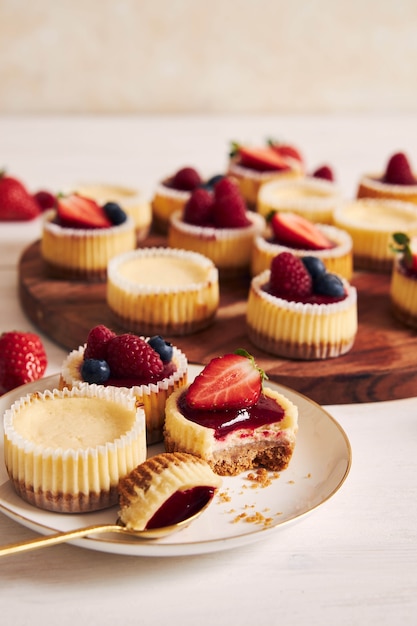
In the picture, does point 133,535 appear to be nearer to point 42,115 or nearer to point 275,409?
point 275,409

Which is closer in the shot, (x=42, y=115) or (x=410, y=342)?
(x=410, y=342)

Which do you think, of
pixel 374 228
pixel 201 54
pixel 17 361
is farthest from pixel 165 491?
pixel 201 54

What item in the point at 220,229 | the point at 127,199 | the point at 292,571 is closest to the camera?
the point at 292,571

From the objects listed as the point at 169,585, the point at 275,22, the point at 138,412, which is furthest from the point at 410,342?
the point at 275,22

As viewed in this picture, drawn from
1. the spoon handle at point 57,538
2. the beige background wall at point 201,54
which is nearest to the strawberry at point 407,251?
the spoon handle at point 57,538

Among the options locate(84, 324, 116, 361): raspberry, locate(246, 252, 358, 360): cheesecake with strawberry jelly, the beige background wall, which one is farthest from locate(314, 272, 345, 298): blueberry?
the beige background wall

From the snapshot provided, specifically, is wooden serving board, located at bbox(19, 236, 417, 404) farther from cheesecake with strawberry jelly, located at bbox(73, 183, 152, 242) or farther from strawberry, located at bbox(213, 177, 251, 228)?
cheesecake with strawberry jelly, located at bbox(73, 183, 152, 242)

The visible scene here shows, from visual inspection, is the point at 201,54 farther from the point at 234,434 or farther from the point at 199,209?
the point at 234,434
